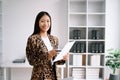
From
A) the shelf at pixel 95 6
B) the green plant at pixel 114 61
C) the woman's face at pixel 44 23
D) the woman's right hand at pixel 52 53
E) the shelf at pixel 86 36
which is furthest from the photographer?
the shelf at pixel 95 6

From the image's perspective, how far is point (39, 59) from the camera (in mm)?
1684

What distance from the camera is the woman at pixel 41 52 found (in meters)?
1.67

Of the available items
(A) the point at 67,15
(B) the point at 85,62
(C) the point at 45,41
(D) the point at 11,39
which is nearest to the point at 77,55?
(B) the point at 85,62

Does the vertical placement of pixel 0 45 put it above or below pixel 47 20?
below

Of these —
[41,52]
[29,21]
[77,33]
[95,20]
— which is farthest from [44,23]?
[95,20]

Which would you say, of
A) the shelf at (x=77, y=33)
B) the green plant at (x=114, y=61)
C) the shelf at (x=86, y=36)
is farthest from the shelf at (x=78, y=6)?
the green plant at (x=114, y=61)

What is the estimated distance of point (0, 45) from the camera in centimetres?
393

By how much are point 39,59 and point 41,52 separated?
7 centimetres

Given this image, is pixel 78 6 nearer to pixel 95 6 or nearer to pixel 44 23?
pixel 95 6

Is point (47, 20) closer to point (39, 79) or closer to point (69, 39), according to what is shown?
point (39, 79)

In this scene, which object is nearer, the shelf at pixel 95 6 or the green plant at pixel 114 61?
the green plant at pixel 114 61

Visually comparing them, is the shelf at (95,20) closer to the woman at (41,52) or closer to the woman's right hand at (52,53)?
the woman at (41,52)

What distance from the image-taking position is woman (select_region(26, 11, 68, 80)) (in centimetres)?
167

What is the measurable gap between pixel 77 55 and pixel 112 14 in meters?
1.26
